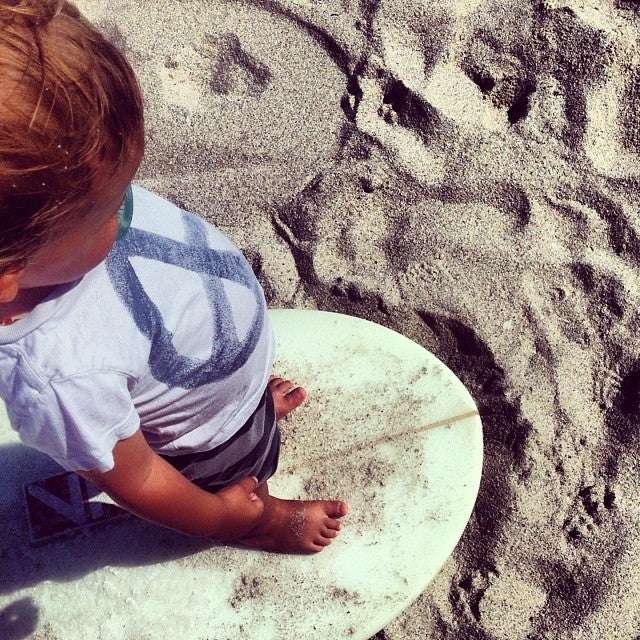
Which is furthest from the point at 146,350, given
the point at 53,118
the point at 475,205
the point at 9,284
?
the point at 475,205

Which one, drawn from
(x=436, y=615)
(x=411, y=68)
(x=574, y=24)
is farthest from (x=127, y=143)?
(x=574, y=24)

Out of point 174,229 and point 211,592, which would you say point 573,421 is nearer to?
point 211,592

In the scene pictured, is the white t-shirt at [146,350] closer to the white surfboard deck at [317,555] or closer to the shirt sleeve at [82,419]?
the shirt sleeve at [82,419]

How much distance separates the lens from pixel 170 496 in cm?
102

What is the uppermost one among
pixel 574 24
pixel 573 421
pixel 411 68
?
pixel 574 24

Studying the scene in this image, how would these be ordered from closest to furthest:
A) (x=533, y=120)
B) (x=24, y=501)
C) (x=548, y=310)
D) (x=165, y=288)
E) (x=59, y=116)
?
(x=59, y=116) < (x=165, y=288) < (x=24, y=501) < (x=548, y=310) < (x=533, y=120)

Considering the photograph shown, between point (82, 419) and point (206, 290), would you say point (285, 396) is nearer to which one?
point (206, 290)

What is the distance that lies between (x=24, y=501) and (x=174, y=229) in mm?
683

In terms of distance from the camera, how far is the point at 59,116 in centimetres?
64

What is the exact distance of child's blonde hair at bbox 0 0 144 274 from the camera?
62 cm

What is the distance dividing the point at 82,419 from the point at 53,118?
12.5 inches

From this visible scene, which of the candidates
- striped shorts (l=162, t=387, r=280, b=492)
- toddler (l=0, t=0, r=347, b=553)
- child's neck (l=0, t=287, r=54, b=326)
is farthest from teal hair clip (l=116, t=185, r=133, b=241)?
striped shorts (l=162, t=387, r=280, b=492)

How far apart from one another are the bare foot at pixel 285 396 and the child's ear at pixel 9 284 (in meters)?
0.74

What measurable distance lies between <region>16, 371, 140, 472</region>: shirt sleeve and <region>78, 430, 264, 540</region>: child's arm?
0.04 meters
